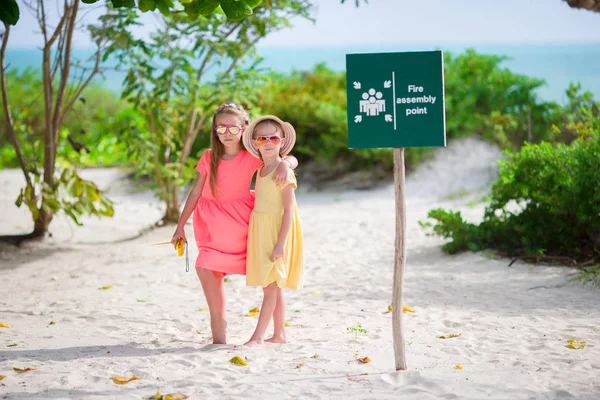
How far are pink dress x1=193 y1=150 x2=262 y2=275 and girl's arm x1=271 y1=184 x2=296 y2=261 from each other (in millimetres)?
259

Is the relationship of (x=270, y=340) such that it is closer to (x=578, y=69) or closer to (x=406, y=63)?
(x=406, y=63)

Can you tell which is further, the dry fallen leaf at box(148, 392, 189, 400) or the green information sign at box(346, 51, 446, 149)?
the green information sign at box(346, 51, 446, 149)

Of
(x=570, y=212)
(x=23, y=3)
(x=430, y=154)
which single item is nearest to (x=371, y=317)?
(x=570, y=212)

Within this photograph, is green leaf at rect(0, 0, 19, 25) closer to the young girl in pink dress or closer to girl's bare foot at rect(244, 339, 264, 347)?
the young girl in pink dress

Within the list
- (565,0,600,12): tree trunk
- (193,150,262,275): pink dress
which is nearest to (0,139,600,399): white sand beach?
(193,150,262,275): pink dress

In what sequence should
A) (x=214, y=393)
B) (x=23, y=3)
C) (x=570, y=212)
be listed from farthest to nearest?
1. (x=23, y=3)
2. (x=570, y=212)
3. (x=214, y=393)

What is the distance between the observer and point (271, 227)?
12.1 feet

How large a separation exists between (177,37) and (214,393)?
5.10 meters

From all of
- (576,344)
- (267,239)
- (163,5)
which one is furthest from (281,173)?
(576,344)

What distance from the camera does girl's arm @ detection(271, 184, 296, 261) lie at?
360 cm

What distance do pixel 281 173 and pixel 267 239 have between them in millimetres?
355

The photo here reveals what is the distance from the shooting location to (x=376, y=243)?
23.5 ft

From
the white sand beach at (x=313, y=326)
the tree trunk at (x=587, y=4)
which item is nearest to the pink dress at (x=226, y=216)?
the white sand beach at (x=313, y=326)

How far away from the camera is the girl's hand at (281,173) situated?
11.9 feet
